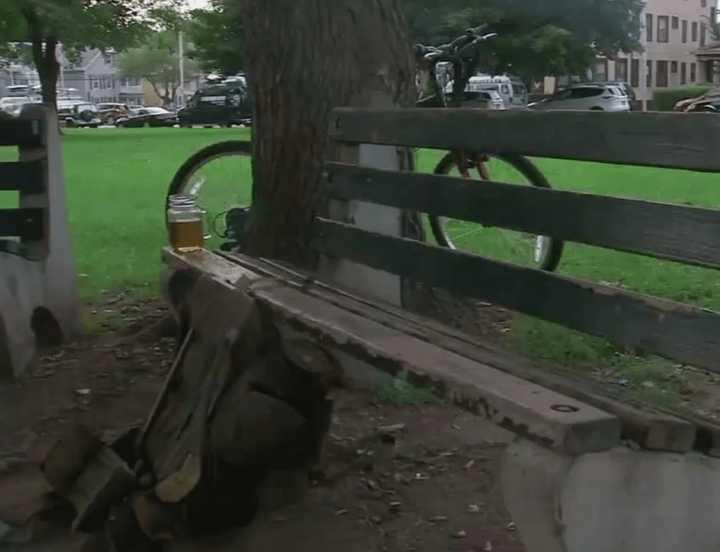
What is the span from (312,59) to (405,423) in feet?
5.06

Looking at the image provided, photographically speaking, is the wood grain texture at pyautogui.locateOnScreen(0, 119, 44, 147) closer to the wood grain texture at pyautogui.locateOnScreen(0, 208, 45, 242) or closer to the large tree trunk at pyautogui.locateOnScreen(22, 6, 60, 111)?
the wood grain texture at pyautogui.locateOnScreen(0, 208, 45, 242)

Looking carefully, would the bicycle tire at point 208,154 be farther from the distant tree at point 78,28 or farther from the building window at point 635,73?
the building window at point 635,73

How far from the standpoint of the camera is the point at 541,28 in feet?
133

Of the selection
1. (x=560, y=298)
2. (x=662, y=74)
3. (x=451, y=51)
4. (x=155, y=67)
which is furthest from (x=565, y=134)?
(x=155, y=67)

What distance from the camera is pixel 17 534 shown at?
3609 millimetres

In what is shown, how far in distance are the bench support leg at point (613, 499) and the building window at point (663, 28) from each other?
7518 cm

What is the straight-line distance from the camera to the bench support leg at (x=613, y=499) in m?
2.18

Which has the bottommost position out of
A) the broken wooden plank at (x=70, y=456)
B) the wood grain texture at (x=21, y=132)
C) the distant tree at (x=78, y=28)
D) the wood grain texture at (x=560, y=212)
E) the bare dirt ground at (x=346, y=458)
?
the bare dirt ground at (x=346, y=458)

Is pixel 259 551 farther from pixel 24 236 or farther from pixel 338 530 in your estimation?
pixel 24 236

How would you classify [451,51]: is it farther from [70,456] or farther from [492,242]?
[70,456]

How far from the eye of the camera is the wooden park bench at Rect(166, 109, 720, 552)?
7.29 feet

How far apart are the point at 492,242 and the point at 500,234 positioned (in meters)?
0.07

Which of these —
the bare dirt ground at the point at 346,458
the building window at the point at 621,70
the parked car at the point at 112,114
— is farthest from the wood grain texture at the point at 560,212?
the building window at the point at 621,70

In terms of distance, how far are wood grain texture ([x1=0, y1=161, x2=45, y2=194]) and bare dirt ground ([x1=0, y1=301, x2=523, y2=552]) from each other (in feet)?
2.62
